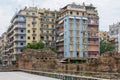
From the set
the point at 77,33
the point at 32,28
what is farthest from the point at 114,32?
the point at 32,28

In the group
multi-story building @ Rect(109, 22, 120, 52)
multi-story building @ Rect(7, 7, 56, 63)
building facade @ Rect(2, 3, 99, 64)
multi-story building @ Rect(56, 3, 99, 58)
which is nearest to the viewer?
multi-story building @ Rect(56, 3, 99, 58)

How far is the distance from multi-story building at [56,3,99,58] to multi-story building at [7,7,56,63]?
13.9ft

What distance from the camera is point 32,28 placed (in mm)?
79062

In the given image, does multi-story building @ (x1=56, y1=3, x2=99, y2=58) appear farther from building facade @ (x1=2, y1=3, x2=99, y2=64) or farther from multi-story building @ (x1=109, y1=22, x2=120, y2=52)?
multi-story building @ (x1=109, y1=22, x2=120, y2=52)

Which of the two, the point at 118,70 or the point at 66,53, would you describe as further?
the point at 66,53

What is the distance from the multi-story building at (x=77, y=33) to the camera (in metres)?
73.2

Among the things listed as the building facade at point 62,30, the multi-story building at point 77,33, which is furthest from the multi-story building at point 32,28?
the multi-story building at point 77,33

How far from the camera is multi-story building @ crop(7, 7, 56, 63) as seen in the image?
78.2 metres

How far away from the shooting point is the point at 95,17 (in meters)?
78.0

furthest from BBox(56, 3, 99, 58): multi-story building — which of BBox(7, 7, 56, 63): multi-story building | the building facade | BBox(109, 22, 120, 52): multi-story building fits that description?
BBox(109, 22, 120, 52): multi-story building

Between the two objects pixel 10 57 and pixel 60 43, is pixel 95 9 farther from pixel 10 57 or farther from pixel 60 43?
pixel 10 57

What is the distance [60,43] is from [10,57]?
60.6 ft

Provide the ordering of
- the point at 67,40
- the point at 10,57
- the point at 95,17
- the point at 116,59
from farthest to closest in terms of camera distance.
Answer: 1. the point at 10,57
2. the point at 95,17
3. the point at 67,40
4. the point at 116,59

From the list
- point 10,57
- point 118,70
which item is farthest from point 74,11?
point 118,70
